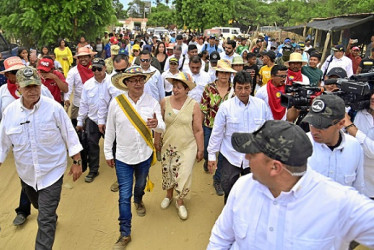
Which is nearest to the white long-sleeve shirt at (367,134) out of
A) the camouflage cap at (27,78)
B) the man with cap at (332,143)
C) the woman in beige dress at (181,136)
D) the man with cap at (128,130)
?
the man with cap at (332,143)

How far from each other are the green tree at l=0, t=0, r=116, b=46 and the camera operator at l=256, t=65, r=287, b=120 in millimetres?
10382

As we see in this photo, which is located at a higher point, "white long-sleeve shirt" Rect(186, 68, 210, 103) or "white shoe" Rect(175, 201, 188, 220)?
"white long-sleeve shirt" Rect(186, 68, 210, 103)

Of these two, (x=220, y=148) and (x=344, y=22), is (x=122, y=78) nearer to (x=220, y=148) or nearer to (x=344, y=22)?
(x=220, y=148)

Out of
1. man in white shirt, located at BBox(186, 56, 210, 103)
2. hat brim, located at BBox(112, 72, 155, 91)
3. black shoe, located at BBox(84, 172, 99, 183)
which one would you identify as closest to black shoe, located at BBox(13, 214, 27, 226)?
black shoe, located at BBox(84, 172, 99, 183)

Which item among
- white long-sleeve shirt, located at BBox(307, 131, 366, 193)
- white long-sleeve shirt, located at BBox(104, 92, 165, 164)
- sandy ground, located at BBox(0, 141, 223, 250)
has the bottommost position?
sandy ground, located at BBox(0, 141, 223, 250)

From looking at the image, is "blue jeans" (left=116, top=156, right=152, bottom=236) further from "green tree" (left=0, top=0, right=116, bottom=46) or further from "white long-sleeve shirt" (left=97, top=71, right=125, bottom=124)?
"green tree" (left=0, top=0, right=116, bottom=46)

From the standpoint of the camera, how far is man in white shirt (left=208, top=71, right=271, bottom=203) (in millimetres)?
3730

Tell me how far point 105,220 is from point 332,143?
10.1ft

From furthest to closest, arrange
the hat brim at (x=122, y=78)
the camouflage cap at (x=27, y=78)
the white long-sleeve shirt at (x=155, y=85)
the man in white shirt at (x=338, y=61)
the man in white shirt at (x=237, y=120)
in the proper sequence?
the man in white shirt at (x=338, y=61)
the white long-sleeve shirt at (x=155, y=85)
the man in white shirt at (x=237, y=120)
the hat brim at (x=122, y=78)
the camouflage cap at (x=27, y=78)

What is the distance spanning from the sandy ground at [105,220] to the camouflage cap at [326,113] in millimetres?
2178

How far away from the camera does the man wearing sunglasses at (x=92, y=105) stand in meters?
5.04

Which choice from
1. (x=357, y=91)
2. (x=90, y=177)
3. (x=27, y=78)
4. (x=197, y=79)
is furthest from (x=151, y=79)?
(x=357, y=91)

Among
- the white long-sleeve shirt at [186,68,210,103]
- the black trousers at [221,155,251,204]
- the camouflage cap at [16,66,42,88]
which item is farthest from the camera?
the white long-sleeve shirt at [186,68,210,103]

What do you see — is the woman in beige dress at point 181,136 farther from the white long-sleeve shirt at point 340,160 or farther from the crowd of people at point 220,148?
the white long-sleeve shirt at point 340,160
